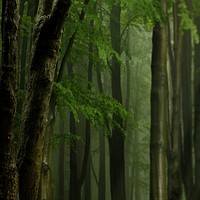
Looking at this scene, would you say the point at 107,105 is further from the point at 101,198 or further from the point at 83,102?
the point at 101,198

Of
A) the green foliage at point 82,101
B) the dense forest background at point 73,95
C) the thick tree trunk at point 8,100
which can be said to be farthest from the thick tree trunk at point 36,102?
the green foliage at point 82,101

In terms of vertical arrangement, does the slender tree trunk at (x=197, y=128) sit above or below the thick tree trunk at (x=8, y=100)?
above

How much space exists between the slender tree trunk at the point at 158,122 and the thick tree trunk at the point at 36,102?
3938mm

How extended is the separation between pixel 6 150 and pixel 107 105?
3.83 m

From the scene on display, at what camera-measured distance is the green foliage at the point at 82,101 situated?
4.75 metres

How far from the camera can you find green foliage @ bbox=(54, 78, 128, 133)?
475 centimetres

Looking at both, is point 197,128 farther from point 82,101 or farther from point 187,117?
point 82,101

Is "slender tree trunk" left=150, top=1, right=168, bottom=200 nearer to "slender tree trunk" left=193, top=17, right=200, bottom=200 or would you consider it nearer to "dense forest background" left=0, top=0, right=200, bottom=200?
"dense forest background" left=0, top=0, right=200, bottom=200

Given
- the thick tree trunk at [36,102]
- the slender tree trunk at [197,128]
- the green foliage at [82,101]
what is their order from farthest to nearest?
the slender tree trunk at [197,128]
the green foliage at [82,101]
the thick tree trunk at [36,102]

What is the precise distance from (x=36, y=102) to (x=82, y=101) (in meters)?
3.27

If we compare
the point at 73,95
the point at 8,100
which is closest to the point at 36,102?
the point at 8,100

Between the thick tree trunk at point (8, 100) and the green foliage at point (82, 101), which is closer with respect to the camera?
the thick tree trunk at point (8, 100)

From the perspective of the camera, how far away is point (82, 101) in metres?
5.50

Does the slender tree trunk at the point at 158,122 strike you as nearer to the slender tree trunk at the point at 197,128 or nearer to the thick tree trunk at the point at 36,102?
the slender tree trunk at the point at 197,128
